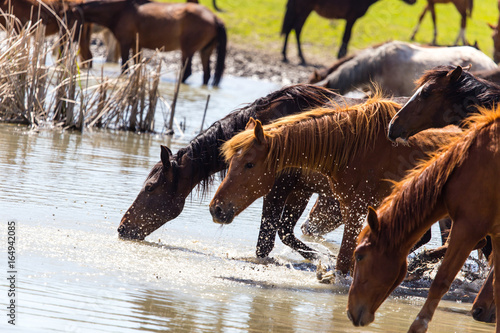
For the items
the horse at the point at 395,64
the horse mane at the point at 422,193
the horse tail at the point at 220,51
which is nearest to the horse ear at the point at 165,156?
the horse mane at the point at 422,193

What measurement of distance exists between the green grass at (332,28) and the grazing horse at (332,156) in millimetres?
16884

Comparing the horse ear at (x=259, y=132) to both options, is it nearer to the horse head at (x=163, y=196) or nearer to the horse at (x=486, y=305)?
the horse head at (x=163, y=196)

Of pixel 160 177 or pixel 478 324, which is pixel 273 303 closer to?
pixel 478 324

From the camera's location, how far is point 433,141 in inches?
213

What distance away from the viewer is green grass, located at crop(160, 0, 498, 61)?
23719 mm

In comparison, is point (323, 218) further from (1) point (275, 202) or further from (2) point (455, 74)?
(2) point (455, 74)

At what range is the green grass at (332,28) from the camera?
23.7 meters

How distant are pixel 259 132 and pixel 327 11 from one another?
53.5 ft

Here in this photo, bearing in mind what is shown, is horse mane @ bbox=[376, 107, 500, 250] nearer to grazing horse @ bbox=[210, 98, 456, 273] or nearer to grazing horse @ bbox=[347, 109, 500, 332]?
grazing horse @ bbox=[347, 109, 500, 332]

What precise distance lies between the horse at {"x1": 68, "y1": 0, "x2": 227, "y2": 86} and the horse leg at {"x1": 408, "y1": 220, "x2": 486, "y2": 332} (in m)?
12.9

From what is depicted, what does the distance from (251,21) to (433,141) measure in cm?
2129

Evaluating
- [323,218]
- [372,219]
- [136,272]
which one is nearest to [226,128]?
[323,218]

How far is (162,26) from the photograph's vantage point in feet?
55.6

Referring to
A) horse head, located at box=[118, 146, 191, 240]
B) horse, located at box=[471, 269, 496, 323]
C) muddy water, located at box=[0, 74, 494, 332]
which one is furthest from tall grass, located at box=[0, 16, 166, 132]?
horse, located at box=[471, 269, 496, 323]
